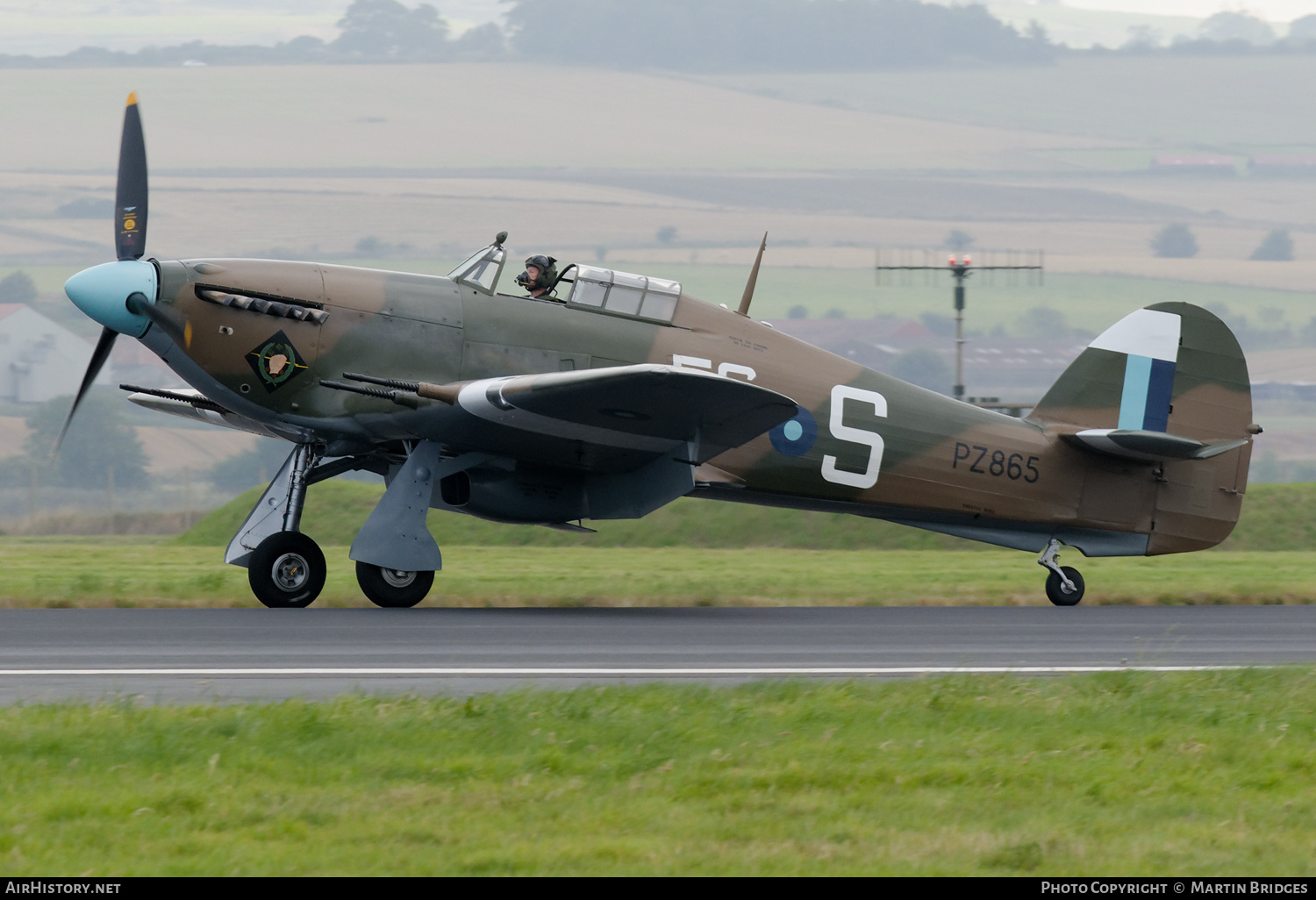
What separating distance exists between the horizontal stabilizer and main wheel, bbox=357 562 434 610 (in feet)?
24.3

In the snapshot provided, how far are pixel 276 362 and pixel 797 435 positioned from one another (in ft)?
17.2

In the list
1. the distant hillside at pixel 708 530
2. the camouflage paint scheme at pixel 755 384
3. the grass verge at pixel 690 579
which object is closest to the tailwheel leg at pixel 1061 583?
the camouflage paint scheme at pixel 755 384

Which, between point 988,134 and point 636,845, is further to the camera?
point 988,134

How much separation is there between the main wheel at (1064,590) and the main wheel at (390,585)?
6.89m

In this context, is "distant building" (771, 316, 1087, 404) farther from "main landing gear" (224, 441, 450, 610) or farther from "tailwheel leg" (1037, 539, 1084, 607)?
"main landing gear" (224, 441, 450, 610)

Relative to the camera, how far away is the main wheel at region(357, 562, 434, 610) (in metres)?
14.8

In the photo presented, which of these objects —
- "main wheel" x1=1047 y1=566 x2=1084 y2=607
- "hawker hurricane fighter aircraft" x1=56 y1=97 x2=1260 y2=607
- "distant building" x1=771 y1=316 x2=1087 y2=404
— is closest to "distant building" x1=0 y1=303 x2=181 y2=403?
"distant building" x1=771 y1=316 x2=1087 y2=404

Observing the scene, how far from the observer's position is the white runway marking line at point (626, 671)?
962 cm

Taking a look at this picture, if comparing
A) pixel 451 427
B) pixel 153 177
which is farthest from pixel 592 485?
pixel 153 177

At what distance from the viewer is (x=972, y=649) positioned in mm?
11859

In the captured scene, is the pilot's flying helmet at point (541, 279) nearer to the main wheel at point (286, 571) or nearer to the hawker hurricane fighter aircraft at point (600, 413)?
the hawker hurricane fighter aircraft at point (600, 413)
